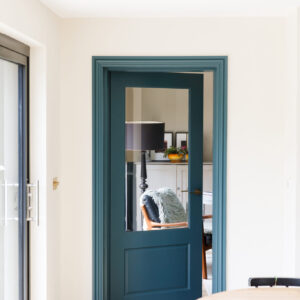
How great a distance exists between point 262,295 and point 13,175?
164 cm

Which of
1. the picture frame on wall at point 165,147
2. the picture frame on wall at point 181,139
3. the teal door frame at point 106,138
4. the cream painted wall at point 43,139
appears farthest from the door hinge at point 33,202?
the picture frame on wall at point 181,139

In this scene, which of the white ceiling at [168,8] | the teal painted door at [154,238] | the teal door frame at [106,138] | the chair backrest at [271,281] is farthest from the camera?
the teal painted door at [154,238]

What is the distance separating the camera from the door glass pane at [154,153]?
376 centimetres

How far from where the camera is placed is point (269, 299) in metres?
2.12

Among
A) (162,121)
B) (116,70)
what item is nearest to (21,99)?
(116,70)

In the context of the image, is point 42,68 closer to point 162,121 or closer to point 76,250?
point 162,121

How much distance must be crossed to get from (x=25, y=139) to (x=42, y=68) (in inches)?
19.2

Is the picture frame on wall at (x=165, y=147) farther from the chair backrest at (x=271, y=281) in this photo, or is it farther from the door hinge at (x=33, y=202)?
the chair backrest at (x=271, y=281)

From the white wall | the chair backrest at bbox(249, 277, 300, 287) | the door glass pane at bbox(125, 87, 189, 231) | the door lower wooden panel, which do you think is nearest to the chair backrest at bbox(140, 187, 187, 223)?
the door glass pane at bbox(125, 87, 189, 231)

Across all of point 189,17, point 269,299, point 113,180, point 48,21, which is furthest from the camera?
point 113,180

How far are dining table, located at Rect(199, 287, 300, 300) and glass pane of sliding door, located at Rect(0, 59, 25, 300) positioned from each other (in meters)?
1.30

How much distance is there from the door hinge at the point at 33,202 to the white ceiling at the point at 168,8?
1.22 m

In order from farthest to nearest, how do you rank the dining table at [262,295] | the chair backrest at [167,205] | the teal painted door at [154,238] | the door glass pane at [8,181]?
the chair backrest at [167,205], the teal painted door at [154,238], the door glass pane at [8,181], the dining table at [262,295]

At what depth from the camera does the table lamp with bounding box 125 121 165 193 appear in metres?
3.76
